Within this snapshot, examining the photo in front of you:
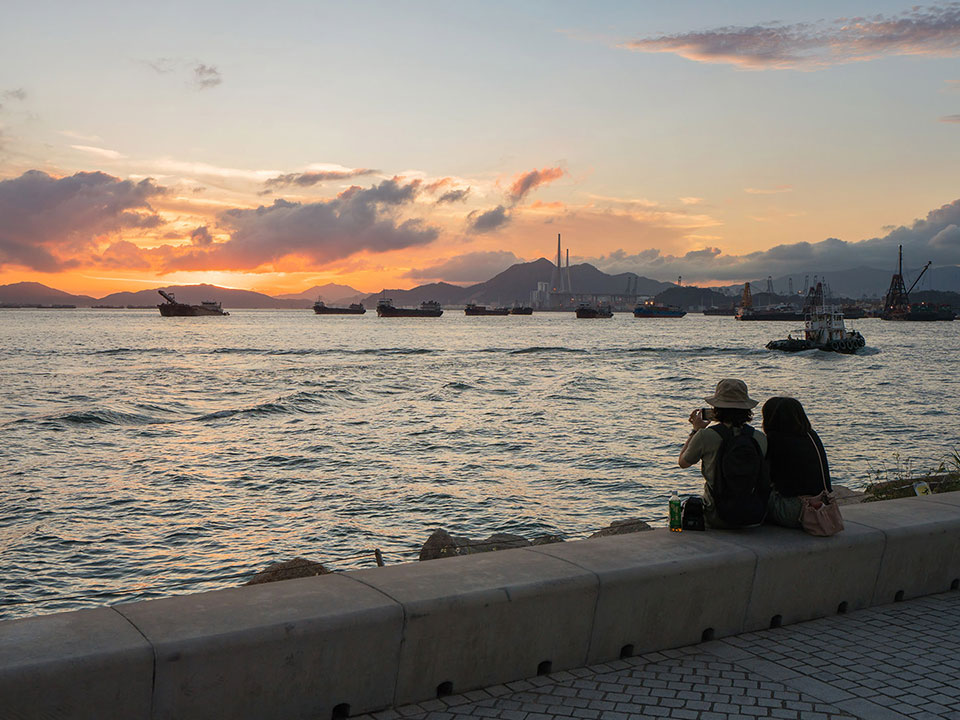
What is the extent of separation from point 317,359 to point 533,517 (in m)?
A: 62.9

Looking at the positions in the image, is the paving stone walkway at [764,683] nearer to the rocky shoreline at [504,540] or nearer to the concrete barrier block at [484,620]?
the concrete barrier block at [484,620]

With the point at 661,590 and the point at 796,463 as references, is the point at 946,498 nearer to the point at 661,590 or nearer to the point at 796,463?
the point at 796,463

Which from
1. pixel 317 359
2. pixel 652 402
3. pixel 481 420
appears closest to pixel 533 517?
pixel 481 420

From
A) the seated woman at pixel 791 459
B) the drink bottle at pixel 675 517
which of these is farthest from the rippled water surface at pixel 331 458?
the seated woman at pixel 791 459

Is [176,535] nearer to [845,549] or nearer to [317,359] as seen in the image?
[845,549]

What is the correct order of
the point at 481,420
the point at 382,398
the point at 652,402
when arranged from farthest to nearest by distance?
the point at 382,398, the point at 652,402, the point at 481,420

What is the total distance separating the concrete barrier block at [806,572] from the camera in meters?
Result: 6.11

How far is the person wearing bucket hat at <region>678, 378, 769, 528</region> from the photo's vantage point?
641 cm

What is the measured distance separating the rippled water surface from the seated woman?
542cm

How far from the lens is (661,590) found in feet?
18.5

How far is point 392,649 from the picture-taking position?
4.72 m

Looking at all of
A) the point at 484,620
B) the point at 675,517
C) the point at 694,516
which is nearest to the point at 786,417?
the point at 694,516

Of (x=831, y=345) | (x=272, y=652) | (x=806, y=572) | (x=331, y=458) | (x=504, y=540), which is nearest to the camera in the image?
(x=272, y=652)

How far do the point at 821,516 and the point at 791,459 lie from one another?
0.48 meters
